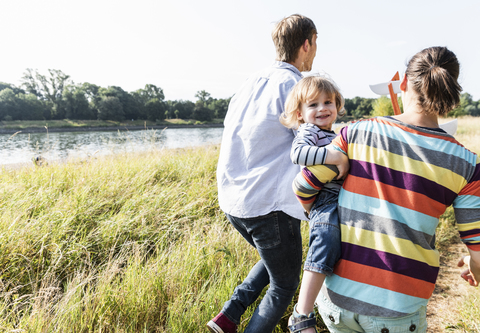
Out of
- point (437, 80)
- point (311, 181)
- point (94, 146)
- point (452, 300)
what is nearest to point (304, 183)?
point (311, 181)

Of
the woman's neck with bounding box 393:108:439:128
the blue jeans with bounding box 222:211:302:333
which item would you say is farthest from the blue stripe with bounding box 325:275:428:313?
the woman's neck with bounding box 393:108:439:128

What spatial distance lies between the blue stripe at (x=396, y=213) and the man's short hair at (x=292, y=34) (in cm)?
96

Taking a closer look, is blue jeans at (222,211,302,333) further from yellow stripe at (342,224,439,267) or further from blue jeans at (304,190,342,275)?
yellow stripe at (342,224,439,267)

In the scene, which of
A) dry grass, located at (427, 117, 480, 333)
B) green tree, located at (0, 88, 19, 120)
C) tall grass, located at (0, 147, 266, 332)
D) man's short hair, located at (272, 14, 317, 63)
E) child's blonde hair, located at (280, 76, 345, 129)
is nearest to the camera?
child's blonde hair, located at (280, 76, 345, 129)

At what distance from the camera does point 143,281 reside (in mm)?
2004

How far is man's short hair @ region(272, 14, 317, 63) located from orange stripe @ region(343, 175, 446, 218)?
2.98ft

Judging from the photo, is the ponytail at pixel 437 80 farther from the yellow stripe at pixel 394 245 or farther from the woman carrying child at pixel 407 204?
the yellow stripe at pixel 394 245

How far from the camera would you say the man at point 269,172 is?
4.58 ft

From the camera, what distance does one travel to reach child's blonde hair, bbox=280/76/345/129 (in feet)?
4.28

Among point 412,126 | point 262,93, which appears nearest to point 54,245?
point 262,93

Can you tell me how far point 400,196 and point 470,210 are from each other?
0.76 feet

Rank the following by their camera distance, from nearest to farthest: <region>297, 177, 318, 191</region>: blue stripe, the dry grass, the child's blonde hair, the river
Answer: <region>297, 177, 318, 191</region>: blue stripe < the child's blonde hair < the dry grass < the river

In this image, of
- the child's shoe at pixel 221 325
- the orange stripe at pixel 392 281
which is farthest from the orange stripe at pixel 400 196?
the child's shoe at pixel 221 325

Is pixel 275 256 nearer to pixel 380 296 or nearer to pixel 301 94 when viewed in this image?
pixel 380 296
